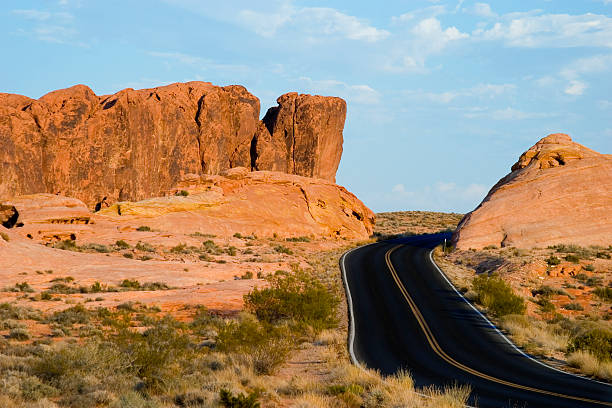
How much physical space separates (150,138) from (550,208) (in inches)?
1996

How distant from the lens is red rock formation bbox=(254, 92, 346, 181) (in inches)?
3460

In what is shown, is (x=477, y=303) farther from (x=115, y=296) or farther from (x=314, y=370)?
(x=115, y=296)

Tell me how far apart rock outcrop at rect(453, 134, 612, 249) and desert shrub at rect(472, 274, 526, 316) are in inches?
685

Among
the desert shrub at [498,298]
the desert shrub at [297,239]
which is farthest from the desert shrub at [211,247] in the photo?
the desert shrub at [498,298]

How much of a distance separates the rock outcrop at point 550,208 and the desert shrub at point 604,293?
1277cm

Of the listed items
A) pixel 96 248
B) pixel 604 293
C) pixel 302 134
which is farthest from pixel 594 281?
pixel 302 134

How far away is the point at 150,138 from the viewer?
73.0 m

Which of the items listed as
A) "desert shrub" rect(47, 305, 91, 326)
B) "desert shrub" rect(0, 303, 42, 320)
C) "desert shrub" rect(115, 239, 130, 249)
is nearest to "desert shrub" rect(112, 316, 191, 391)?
"desert shrub" rect(47, 305, 91, 326)

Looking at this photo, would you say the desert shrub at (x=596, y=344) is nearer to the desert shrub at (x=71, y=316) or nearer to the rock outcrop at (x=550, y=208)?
the desert shrub at (x=71, y=316)

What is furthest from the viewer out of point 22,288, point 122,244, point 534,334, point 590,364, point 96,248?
point 122,244

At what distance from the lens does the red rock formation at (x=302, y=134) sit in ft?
288

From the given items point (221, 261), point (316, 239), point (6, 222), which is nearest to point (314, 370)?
point (221, 261)

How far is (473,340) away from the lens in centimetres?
2208

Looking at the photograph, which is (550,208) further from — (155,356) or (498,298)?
(155,356)
